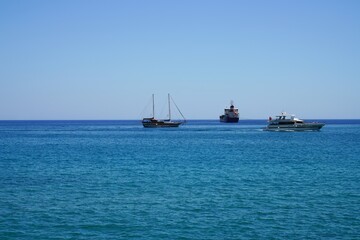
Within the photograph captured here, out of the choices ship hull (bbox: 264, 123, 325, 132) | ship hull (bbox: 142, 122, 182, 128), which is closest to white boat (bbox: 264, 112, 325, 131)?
ship hull (bbox: 264, 123, 325, 132)

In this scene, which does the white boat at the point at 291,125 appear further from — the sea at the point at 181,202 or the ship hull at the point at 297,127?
the sea at the point at 181,202

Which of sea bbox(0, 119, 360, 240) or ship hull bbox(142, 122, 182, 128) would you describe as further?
ship hull bbox(142, 122, 182, 128)

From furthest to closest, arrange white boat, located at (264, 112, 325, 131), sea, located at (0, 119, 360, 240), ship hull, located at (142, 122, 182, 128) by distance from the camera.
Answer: ship hull, located at (142, 122, 182, 128) < white boat, located at (264, 112, 325, 131) < sea, located at (0, 119, 360, 240)

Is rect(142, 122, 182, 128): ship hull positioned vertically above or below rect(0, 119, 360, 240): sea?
above

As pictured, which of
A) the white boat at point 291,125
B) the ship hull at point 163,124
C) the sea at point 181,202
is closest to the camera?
the sea at point 181,202

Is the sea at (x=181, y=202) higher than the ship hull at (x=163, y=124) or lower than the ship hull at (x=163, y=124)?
lower

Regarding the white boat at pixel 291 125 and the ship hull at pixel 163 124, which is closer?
the white boat at pixel 291 125

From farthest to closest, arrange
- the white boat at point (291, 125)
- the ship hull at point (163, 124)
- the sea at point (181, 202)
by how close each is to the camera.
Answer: the ship hull at point (163, 124) → the white boat at point (291, 125) → the sea at point (181, 202)

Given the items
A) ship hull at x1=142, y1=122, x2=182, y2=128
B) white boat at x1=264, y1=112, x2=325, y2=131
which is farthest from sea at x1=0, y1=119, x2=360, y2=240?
ship hull at x1=142, y1=122, x2=182, y2=128

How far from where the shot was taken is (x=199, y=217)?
2352cm

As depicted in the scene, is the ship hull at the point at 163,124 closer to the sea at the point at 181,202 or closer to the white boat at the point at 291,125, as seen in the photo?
the white boat at the point at 291,125

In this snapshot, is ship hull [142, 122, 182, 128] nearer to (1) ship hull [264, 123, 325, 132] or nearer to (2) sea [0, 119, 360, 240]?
(1) ship hull [264, 123, 325, 132]

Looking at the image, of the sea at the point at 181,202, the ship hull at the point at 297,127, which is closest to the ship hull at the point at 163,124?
the ship hull at the point at 297,127

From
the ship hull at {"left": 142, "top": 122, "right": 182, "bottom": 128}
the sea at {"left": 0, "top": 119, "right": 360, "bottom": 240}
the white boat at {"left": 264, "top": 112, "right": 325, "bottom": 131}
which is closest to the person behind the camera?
the sea at {"left": 0, "top": 119, "right": 360, "bottom": 240}
